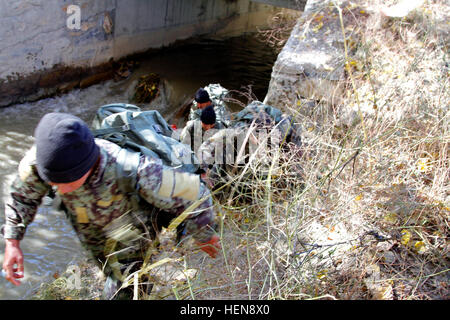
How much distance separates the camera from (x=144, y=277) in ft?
6.66

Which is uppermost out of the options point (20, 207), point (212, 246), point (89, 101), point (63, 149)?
point (63, 149)

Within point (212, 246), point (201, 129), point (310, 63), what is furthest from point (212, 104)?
point (212, 246)

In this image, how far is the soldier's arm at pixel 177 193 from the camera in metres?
1.78

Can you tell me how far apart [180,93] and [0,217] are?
4879 mm

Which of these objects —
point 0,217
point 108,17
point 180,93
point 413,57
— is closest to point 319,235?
point 413,57

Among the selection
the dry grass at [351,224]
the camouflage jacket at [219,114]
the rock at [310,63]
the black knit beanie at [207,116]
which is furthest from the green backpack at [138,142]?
the rock at [310,63]

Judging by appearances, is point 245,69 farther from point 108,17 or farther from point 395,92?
point 395,92

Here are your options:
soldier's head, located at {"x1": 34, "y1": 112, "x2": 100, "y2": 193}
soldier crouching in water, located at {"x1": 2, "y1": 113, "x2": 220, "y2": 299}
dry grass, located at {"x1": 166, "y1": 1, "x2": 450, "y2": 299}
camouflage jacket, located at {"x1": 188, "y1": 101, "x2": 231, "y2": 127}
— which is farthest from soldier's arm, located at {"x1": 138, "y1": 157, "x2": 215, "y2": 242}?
camouflage jacket, located at {"x1": 188, "y1": 101, "x2": 231, "y2": 127}

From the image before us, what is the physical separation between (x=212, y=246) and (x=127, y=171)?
598mm

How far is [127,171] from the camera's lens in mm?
1797

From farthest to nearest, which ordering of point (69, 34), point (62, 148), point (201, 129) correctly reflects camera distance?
point (69, 34), point (201, 129), point (62, 148)

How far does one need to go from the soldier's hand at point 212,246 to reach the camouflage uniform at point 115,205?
33 mm

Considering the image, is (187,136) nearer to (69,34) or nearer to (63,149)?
(63,149)

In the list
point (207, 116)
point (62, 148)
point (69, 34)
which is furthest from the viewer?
point (69, 34)
